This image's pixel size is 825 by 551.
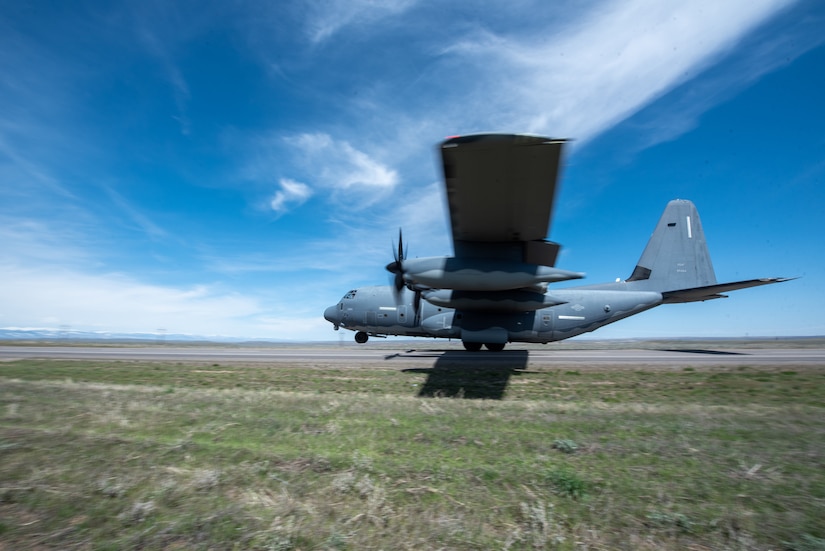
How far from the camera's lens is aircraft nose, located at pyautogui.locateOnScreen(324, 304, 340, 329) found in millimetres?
29605

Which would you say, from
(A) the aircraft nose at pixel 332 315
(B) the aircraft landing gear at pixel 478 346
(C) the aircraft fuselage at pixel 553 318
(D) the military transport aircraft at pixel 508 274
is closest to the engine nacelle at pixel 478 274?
(D) the military transport aircraft at pixel 508 274

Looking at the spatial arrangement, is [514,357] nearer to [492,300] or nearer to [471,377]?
[492,300]

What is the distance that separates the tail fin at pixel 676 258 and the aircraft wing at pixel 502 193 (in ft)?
44.2

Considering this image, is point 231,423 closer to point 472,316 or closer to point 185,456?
point 185,456

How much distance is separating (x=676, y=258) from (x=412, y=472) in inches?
1027

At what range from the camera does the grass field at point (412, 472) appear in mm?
3758

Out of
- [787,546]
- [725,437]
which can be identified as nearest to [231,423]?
[787,546]

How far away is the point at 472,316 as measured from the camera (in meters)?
24.0

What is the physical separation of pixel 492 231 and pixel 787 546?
35.5ft

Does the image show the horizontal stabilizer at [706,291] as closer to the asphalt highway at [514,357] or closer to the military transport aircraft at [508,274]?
the military transport aircraft at [508,274]

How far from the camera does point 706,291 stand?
22484mm

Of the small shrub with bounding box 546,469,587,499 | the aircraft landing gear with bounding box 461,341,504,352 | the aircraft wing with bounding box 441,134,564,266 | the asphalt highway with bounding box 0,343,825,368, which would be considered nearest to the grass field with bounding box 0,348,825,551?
the small shrub with bounding box 546,469,587,499

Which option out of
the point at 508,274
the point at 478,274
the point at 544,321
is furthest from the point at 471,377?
the point at 544,321

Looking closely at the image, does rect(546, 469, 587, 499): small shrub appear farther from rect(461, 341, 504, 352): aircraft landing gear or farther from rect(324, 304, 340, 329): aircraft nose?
rect(324, 304, 340, 329): aircraft nose
